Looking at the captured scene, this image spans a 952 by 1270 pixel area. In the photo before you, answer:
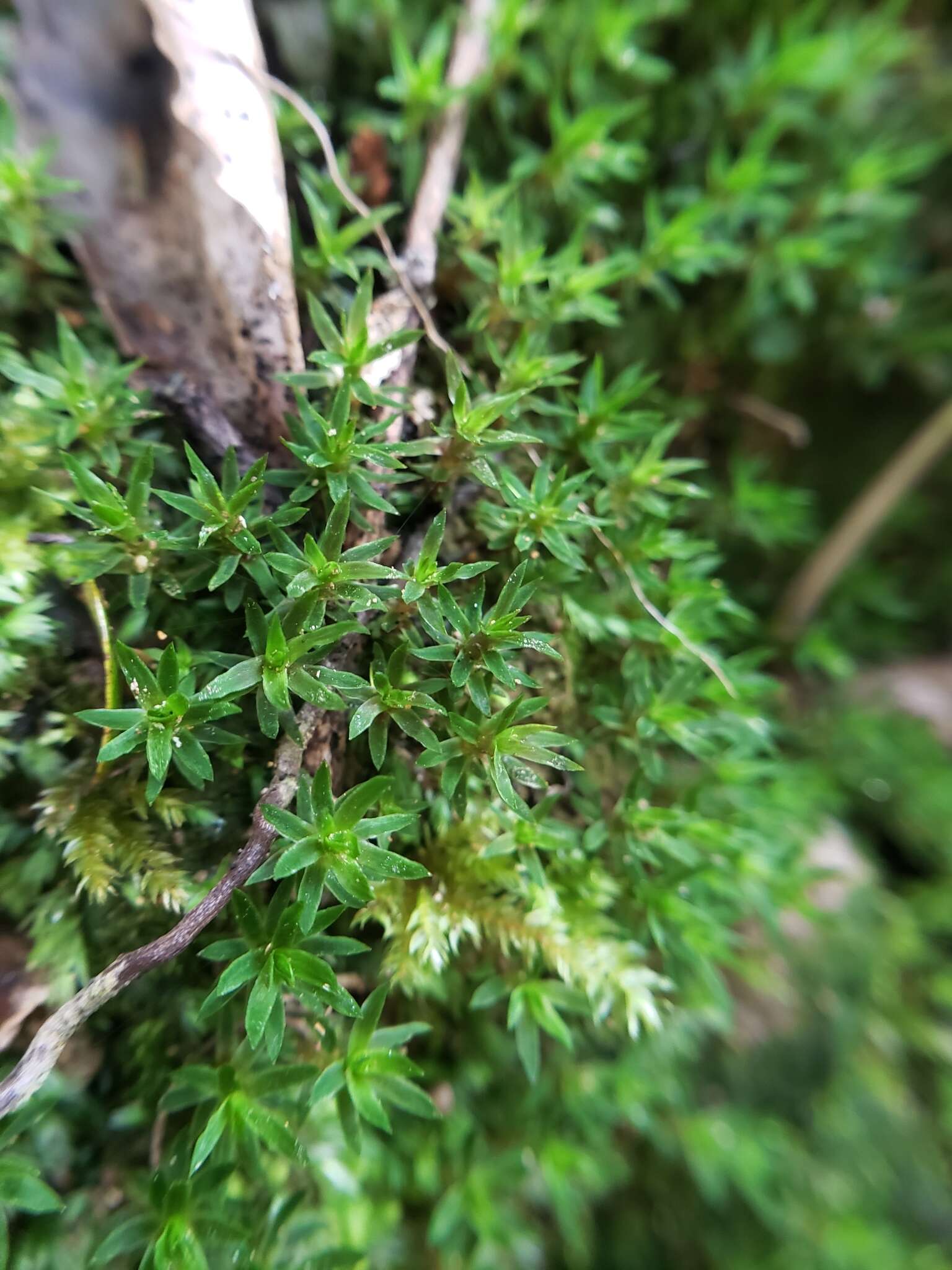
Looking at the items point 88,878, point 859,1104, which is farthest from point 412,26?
point 859,1104

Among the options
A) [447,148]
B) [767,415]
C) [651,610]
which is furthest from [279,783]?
[767,415]

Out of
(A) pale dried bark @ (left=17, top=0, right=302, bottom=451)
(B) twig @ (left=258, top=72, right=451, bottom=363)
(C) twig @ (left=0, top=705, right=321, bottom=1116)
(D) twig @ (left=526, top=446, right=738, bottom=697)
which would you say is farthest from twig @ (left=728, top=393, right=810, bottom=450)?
(C) twig @ (left=0, top=705, right=321, bottom=1116)

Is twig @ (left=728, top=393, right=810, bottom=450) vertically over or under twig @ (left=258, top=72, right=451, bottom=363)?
under

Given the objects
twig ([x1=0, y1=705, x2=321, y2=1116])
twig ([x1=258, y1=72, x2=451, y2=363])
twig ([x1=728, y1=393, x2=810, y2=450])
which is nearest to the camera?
twig ([x1=0, y1=705, x2=321, y2=1116])

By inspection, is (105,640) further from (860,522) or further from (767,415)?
(860,522)

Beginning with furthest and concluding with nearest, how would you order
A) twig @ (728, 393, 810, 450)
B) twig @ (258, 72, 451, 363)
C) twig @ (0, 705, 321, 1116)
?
twig @ (728, 393, 810, 450), twig @ (258, 72, 451, 363), twig @ (0, 705, 321, 1116)

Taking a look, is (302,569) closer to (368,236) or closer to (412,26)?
(368,236)

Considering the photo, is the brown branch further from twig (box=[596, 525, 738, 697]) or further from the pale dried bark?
twig (box=[596, 525, 738, 697])

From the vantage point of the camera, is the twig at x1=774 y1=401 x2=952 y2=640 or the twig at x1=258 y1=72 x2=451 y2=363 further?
the twig at x1=774 y1=401 x2=952 y2=640

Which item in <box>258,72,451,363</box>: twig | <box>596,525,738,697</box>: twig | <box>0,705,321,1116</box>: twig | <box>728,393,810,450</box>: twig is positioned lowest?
<box>0,705,321,1116</box>: twig
